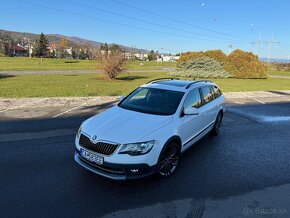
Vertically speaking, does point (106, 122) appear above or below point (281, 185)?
above

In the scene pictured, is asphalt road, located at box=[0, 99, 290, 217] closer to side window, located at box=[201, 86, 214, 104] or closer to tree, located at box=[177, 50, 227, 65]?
side window, located at box=[201, 86, 214, 104]

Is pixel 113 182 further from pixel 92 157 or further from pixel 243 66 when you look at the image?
pixel 243 66

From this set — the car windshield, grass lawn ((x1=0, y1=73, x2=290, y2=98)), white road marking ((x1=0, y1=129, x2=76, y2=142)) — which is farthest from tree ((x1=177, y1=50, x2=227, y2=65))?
the car windshield

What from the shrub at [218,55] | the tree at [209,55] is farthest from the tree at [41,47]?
the shrub at [218,55]

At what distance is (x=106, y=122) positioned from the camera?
435 centimetres

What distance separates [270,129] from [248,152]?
2598mm

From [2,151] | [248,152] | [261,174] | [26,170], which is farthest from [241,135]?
[2,151]

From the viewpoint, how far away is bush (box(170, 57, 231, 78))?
1179 inches

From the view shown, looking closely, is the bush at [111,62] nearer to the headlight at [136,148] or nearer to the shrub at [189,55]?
the shrub at [189,55]

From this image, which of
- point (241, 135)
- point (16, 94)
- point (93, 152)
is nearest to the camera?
point (93, 152)

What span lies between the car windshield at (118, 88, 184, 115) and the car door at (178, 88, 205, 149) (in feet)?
0.74

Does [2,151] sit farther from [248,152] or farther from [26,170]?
[248,152]

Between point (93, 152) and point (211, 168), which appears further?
point (211, 168)

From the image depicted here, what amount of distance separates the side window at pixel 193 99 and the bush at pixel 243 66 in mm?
27345
